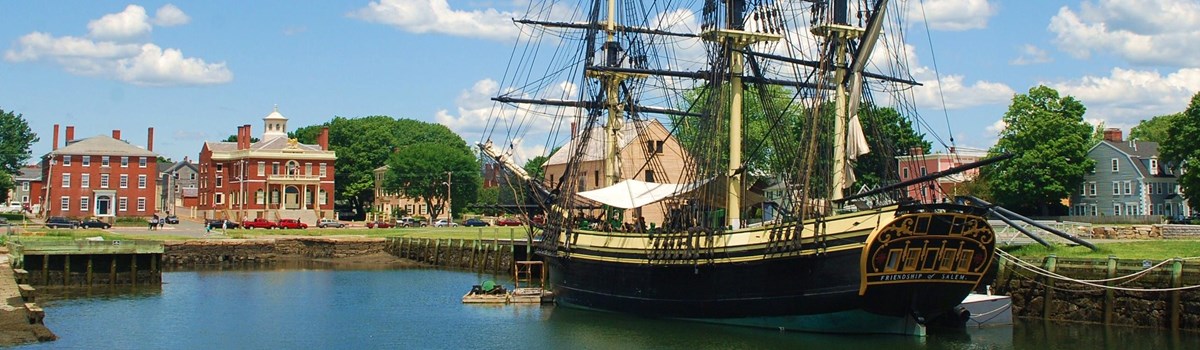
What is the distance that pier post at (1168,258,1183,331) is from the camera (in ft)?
110

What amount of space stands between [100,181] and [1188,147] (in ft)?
275

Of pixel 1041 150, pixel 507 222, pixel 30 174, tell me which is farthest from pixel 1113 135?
pixel 30 174

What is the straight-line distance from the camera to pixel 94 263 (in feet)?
181

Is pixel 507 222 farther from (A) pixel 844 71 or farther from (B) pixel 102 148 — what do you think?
(A) pixel 844 71

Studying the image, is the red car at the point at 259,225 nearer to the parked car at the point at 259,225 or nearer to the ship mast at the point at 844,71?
the parked car at the point at 259,225

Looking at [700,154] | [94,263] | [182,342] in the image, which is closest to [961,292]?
[700,154]

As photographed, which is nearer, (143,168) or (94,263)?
(94,263)

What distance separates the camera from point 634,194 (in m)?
44.9

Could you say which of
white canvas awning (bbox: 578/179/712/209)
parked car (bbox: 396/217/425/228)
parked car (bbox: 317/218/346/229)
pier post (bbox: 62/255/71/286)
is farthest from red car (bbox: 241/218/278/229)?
white canvas awning (bbox: 578/179/712/209)

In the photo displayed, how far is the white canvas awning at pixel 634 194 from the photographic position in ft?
141

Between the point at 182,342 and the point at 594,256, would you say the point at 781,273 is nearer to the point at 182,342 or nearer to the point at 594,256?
the point at 594,256

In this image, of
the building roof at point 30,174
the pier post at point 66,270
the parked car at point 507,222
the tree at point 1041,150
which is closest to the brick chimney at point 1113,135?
the tree at point 1041,150

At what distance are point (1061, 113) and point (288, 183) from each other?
65.8 m

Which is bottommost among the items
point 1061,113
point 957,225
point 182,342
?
point 182,342
